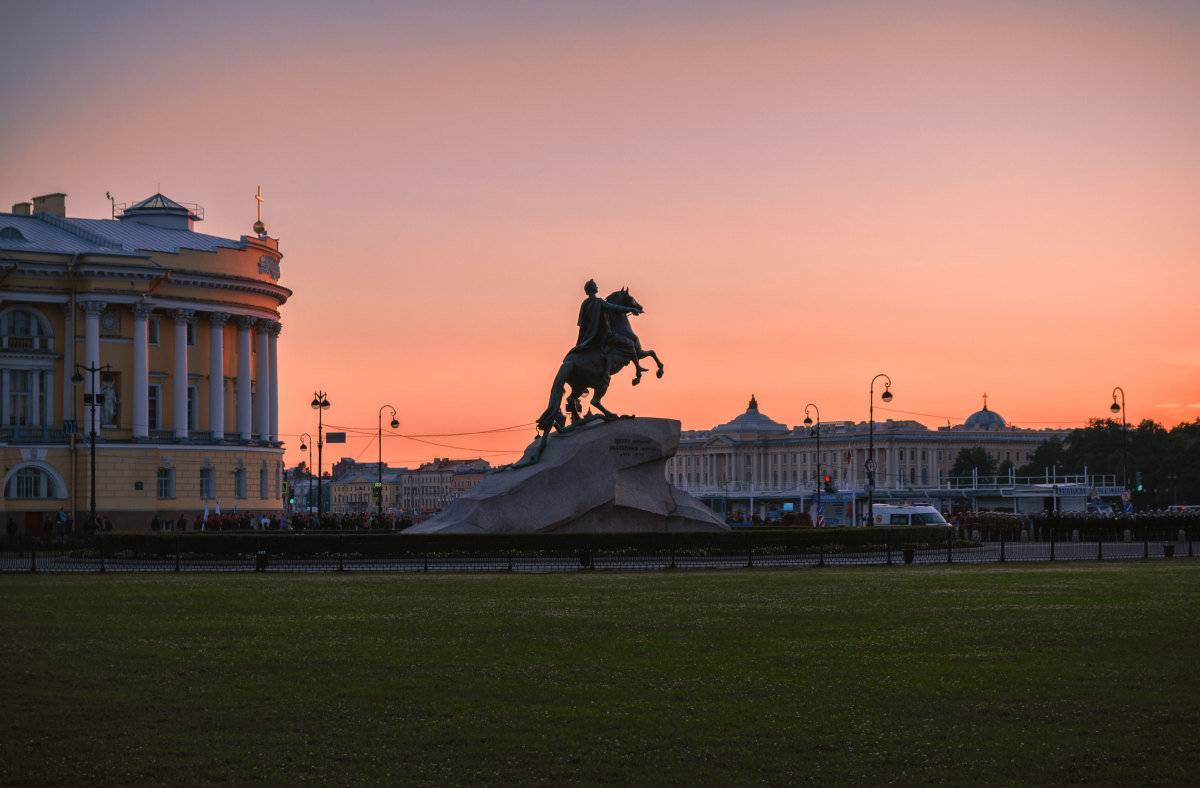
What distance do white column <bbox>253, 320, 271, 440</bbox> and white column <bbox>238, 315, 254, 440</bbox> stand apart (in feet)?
4.54

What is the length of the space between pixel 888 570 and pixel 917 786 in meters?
24.6

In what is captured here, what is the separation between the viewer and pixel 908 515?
65125 mm

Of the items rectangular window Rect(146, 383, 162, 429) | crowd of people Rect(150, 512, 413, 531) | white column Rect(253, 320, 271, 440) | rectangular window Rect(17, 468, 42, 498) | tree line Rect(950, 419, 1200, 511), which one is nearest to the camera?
crowd of people Rect(150, 512, 413, 531)

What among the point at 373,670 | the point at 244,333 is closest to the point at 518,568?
the point at 373,670

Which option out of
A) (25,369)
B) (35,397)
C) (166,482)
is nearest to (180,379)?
(166,482)

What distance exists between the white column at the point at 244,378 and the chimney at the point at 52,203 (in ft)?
41.7

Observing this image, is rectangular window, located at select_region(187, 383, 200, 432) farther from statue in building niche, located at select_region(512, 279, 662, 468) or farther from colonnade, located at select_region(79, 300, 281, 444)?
statue in building niche, located at select_region(512, 279, 662, 468)

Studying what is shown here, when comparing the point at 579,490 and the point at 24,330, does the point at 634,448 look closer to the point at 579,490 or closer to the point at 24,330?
the point at 579,490

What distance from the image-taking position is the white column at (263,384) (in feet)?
278

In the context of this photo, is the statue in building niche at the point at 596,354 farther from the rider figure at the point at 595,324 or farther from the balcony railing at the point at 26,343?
the balcony railing at the point at 26,343

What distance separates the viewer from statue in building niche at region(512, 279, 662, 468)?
3819cm

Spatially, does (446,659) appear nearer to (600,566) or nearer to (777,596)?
(777,596)

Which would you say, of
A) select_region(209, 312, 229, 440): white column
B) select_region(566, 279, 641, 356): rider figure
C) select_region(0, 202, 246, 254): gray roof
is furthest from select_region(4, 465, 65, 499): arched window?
select_region(566, 279, 641, 356): rider figure

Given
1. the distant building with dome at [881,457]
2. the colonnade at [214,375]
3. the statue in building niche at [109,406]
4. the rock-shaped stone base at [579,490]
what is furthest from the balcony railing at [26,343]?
the distant building with dome at [881,457]
